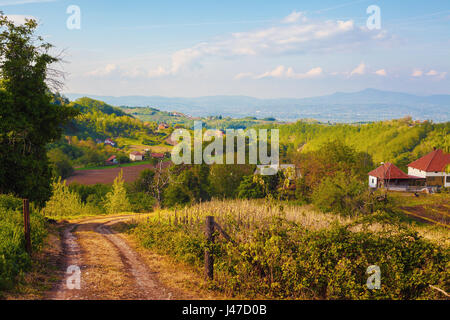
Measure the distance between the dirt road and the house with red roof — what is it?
63165 millimetres

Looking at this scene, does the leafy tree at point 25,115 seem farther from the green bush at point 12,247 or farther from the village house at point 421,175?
the village house at point 421,175

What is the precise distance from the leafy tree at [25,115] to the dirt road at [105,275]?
617 cm

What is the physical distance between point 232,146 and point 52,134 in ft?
205

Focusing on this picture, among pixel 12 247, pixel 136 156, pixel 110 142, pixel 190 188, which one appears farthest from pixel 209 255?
pixel 110 142

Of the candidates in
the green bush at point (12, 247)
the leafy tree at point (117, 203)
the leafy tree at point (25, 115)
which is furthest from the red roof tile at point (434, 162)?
the green bush at point (12, 247)

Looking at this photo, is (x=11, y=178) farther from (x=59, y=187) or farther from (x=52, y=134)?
(x=59, y=187)

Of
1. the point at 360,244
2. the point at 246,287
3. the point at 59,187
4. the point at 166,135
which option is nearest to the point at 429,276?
the point at 360,244

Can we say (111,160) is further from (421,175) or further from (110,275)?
(110,275)

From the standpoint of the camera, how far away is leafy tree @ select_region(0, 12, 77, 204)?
51.6 ft

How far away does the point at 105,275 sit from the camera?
802 centimetres

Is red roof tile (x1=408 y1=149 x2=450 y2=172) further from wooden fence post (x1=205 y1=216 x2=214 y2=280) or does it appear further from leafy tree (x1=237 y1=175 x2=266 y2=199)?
wooden fence post (x1=205 y1=216 x2=214 y2=280)

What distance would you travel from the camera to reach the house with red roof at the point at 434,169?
202ft


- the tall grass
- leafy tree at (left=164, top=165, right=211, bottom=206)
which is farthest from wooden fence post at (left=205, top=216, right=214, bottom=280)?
leafy tree at (left=164, top=165, right=211, bottom=206)

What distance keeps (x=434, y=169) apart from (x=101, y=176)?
6852cm
